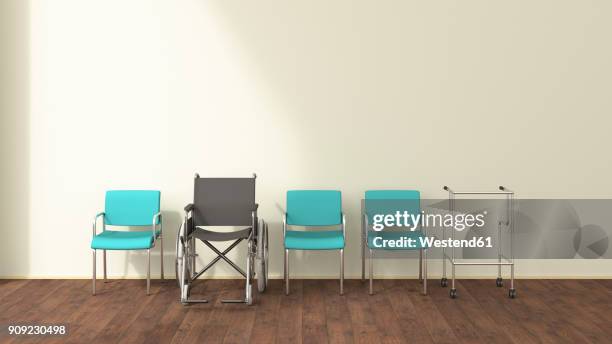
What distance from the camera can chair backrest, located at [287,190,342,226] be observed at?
5.76 meters

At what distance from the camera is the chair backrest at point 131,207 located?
226 inches

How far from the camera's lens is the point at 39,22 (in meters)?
5.80

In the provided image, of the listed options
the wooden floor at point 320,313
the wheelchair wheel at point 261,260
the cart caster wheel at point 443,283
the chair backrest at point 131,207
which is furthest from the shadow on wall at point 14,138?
the cart caster wheel at point 443,283

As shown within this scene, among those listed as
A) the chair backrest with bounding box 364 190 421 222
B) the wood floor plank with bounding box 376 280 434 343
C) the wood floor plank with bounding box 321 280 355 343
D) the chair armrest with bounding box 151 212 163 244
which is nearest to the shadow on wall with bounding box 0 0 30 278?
the chair armrest with bounding box 151 212 163 244

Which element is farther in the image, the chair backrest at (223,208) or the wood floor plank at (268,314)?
the chair backrest at (223,208)

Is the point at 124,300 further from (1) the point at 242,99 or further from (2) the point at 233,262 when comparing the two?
(1) the point at 242,99

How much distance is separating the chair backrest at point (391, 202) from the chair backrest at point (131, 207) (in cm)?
200

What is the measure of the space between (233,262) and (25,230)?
206 cm

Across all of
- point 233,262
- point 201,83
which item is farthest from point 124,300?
point 201,83

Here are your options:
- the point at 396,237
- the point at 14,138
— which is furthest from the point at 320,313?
the point at 14,138

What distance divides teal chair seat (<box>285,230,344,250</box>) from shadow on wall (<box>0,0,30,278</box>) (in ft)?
8.64

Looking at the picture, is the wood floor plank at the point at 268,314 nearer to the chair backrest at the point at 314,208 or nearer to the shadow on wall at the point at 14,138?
the chair backrest at the point at 314,208

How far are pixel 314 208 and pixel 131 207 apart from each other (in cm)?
173

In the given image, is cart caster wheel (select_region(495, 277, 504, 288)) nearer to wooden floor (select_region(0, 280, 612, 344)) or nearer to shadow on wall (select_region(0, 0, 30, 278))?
wooden floor (select_region(0, 280, 612, 344))
